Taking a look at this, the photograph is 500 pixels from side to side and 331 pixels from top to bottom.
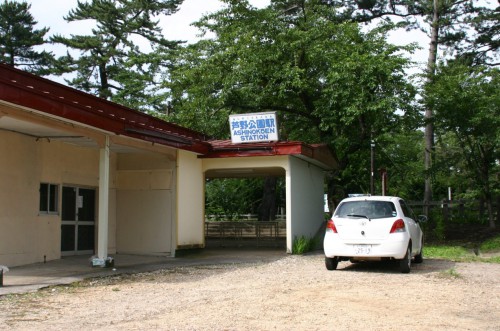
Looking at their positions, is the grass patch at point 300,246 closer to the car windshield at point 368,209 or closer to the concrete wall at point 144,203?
the concrete wall at point 144,203

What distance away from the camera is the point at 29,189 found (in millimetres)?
12930

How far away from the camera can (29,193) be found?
42.4 ft

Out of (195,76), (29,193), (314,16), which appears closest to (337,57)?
(314,16)

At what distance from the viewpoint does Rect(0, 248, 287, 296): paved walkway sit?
9938mm

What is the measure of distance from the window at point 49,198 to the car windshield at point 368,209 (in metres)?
7.17

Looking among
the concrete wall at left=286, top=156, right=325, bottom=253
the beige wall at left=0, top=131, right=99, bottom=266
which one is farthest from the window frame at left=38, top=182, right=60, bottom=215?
the concrete wall at left=286, top=156, right=325, bottom=253

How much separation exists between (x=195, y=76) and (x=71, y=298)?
1443 centimetres

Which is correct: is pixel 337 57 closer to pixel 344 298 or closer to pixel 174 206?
pixel 174 206

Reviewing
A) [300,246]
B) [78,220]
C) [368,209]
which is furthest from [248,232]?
[368,209]

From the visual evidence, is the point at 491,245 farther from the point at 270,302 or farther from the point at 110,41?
the point at 110,41

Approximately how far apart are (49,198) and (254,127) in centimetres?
629

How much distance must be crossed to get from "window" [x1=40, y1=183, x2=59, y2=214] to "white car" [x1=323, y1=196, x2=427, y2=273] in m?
7.02

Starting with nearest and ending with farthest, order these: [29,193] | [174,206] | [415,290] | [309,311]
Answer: [309,311] < [415,290] < [29,193] < [174,206]

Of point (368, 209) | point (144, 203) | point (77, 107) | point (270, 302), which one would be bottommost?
point (270, 302)
